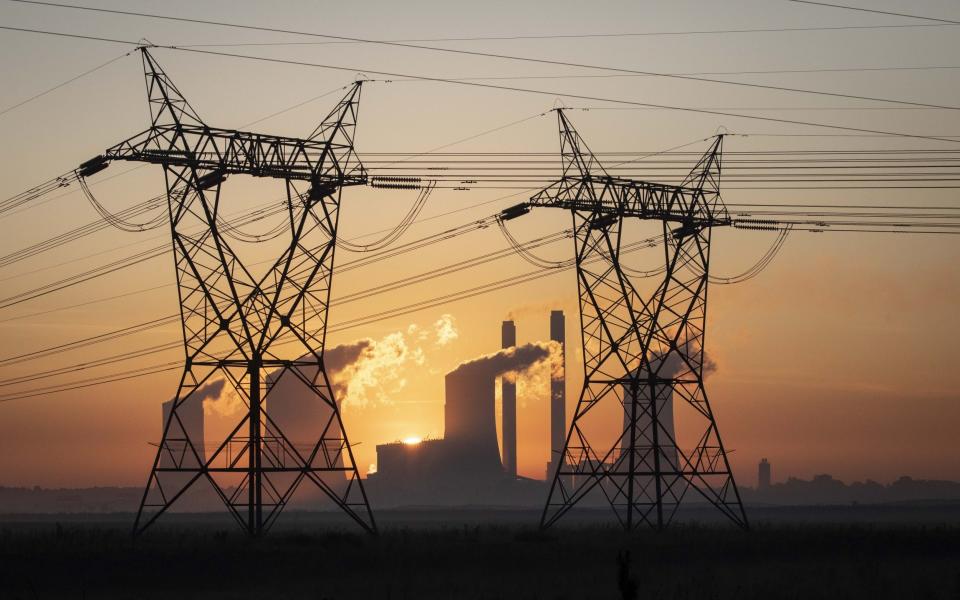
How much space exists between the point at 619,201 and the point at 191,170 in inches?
950

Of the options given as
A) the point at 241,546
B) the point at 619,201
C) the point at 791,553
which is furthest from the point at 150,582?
the point at 619,201

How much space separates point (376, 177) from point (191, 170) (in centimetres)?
964

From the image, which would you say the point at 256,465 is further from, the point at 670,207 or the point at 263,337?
the point at 670,207

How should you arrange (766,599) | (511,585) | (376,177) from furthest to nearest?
(376,177) → (511,585) → (766,599)

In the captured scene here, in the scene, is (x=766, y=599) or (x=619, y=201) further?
(x=619, y=201)

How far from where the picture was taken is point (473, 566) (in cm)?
5884

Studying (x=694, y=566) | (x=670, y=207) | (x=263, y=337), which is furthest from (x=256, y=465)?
(x=670, y=207)

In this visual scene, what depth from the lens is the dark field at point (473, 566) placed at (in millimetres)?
50281

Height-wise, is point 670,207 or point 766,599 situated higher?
point 670,207

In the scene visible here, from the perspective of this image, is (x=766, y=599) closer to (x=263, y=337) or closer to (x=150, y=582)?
(x=150, y=582)

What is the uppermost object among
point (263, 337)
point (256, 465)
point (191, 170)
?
point (191, 170)

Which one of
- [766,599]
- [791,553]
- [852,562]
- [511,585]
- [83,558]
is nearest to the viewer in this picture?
[766,599]

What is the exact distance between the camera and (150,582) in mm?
Answer: 53906

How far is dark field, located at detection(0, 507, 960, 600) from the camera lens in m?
50.3
